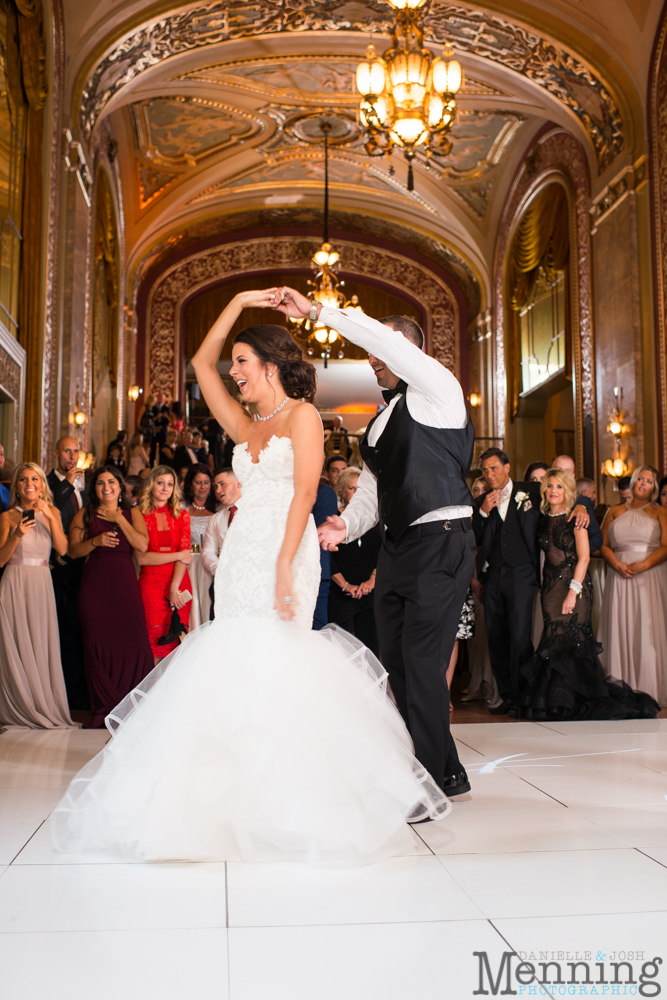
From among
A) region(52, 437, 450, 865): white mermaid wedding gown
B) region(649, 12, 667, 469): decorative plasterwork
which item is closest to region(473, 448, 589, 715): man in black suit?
region(52, 437, 450, 865): white mermaid wedding gown

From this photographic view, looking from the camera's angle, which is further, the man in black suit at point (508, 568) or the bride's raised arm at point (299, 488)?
the man in black suit at point (508, 568)

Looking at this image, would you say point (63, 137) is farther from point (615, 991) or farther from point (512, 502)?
point (615, 991)

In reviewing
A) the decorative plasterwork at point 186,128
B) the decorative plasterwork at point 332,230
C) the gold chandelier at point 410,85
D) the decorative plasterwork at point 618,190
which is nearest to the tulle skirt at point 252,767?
the gold chandelier at point 410,85

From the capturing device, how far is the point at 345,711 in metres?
2.48

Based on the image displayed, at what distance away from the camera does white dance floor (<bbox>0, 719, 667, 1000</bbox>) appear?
160 cm

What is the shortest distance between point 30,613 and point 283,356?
291 centimetres

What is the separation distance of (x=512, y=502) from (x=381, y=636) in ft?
9.30

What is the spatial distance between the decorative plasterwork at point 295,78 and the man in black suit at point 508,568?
7.76 m

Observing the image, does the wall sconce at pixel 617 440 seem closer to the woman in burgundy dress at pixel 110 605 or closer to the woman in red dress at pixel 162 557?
the woman in red dress at pixel 162 557

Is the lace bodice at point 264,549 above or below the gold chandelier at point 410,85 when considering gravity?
below

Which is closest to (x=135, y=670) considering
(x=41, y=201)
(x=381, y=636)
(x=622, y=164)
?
(x=381, y=636)

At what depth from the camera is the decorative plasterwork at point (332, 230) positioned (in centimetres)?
1641

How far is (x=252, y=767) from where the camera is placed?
232 cm

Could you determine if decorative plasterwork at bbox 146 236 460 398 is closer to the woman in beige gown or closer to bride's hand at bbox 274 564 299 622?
the woman in beige gown
